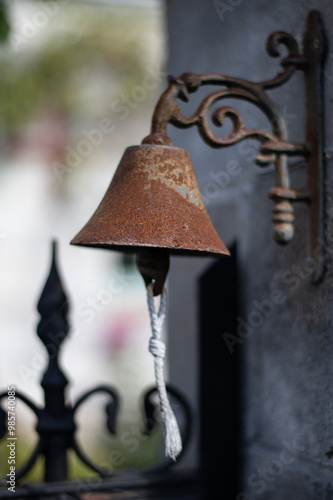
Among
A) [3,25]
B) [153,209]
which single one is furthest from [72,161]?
[153,209]

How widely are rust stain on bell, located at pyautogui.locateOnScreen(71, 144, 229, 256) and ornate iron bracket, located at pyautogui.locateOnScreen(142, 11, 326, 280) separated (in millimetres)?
48

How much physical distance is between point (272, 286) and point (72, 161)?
14.2 ft

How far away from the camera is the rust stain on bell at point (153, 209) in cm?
97

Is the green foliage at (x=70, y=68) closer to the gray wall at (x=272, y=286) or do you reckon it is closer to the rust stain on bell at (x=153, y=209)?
the gray wall at (x=272, y=286)

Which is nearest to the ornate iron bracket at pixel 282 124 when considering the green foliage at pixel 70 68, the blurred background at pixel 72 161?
the blurred background at pixel 72 161

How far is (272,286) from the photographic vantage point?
53.6 inches

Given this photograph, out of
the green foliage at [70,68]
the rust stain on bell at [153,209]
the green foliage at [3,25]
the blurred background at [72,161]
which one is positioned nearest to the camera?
the rust stain on bell at [153,209]

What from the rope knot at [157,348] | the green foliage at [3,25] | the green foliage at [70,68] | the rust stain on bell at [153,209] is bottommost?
the rope knot at [157,348]

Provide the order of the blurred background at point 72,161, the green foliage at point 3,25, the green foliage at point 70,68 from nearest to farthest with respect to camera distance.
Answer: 1. the green foliage at point 3,25
2. the blurred background at point 72,161
3. the green foliage at point 70,68

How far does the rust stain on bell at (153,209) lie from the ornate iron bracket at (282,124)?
48 mm

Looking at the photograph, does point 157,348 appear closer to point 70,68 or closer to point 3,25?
point 3,25

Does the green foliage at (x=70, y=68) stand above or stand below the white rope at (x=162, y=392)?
above

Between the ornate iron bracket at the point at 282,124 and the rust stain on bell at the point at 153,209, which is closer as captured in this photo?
the rust stain on bell at the point at 153,209

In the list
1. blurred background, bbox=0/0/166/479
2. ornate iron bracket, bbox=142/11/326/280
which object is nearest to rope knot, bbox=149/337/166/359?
ornate iron bracket, bbox=142/11/326/280
